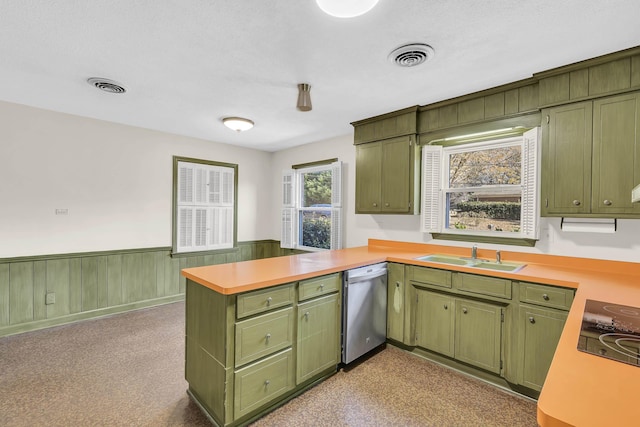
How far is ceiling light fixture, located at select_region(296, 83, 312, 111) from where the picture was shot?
2494 mm

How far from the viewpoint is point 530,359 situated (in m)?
2.18

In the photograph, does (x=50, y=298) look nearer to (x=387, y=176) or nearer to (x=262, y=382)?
(x=262, y=382)

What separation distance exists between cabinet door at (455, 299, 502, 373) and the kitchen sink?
370 millimetres

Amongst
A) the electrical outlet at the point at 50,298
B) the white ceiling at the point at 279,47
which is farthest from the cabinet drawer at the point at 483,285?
the electrical outlet at the point at 50,298

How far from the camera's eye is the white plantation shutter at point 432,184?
10.7ft

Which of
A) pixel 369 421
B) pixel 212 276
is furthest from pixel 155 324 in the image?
pixel 369 421

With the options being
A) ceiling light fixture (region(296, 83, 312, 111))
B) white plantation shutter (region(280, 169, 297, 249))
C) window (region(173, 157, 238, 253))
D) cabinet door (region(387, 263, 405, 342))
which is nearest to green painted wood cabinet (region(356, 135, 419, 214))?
cabinet door (region(387, 263, 405, 342))

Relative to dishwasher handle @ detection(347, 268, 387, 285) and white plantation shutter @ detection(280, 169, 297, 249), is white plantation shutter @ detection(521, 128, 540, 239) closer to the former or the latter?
dishwasher handle @ detection(347, 268, 387, 285)

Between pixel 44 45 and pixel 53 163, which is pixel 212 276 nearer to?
pixel 44 45

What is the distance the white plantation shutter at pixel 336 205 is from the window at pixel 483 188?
4.17 feet

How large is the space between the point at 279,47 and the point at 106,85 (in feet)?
5.64

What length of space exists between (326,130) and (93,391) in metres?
3.57

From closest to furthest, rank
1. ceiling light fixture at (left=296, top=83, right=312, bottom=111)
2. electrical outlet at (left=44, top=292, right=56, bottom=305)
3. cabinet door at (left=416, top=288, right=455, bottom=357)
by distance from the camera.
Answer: ceiling light fixture at (left=296, top=83, right=312, bottom=111) → cabinet door at (left=416, top=288, right=455, bottom=357) → electrical outlet at (left=44, top=292, right=56, bottom=305)

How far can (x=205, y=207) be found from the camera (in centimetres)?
464
